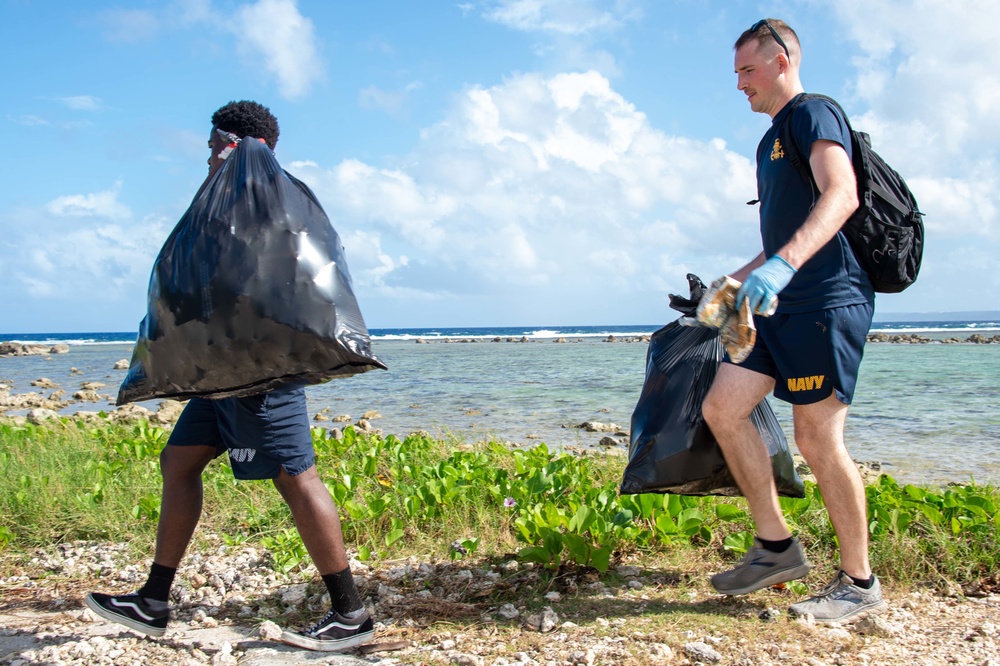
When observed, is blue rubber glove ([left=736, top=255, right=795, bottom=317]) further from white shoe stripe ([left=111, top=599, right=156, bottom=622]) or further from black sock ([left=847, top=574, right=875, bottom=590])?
white shoe stripe ([left=111, top=599, right=156, bottom=622])

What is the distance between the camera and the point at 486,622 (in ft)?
8.58

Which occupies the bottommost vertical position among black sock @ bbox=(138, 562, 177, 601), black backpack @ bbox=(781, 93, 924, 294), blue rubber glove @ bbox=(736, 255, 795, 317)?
black sock @ bbox=(138, 562, 177, 601)

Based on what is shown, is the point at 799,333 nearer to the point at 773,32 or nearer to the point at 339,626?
the point at 773,32

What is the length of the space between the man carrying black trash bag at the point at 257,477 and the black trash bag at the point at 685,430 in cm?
114

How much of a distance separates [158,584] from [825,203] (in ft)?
8.25

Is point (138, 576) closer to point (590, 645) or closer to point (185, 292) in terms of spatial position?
point (185, 292)

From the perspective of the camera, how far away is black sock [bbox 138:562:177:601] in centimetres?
256

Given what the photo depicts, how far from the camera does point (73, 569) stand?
3281 mm

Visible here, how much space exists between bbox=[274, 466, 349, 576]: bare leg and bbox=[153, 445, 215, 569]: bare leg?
36 cm

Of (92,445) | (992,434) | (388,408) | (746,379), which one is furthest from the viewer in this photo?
(388,408)

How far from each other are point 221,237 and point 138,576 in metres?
1.73

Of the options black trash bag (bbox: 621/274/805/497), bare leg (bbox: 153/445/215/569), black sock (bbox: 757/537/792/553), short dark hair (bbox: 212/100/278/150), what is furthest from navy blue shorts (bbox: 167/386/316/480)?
black sock (bbox: 757/537/792/553)

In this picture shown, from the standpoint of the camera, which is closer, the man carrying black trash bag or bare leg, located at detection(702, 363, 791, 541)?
the man carrying black trash bag

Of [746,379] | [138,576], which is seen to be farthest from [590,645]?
[138,576]
